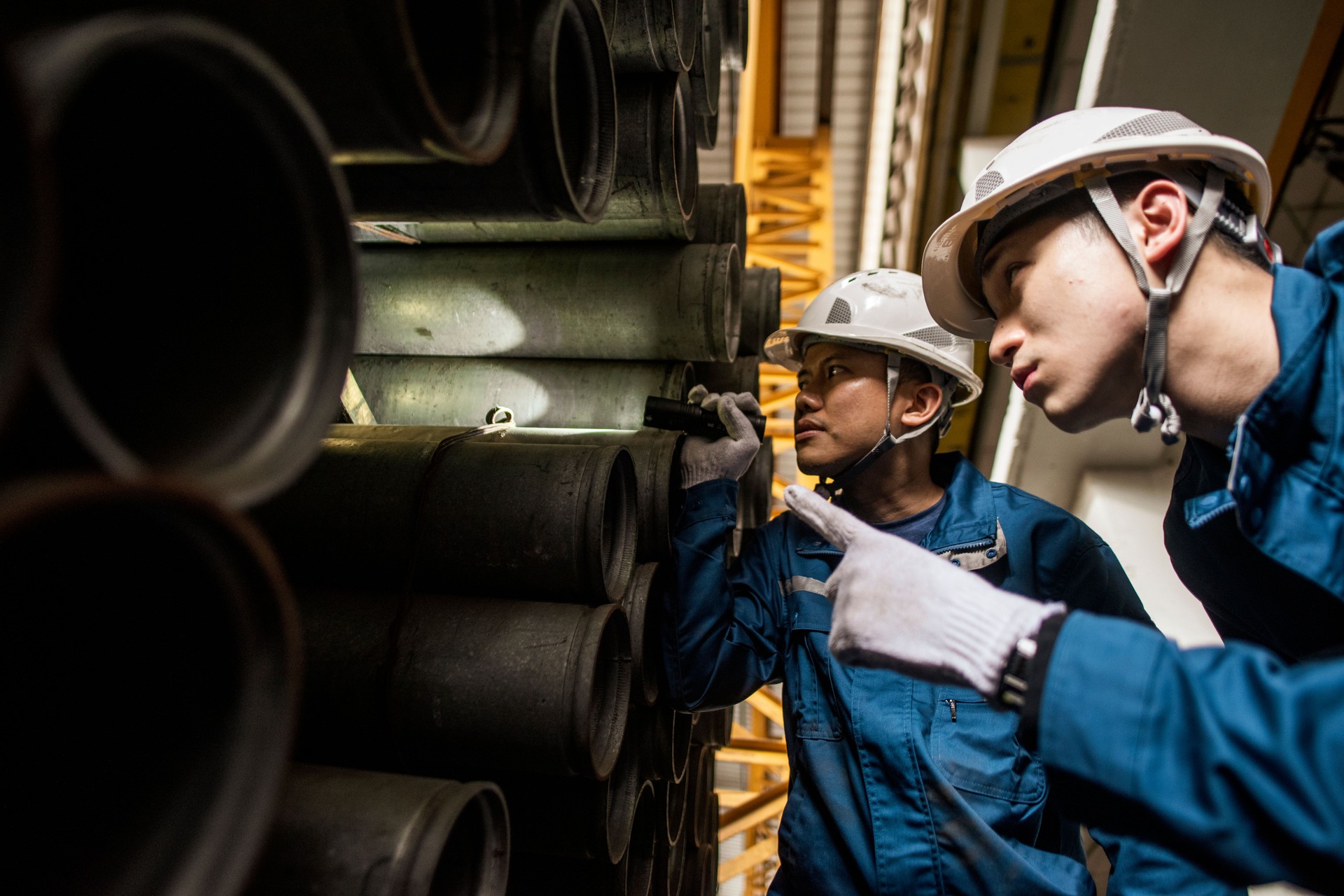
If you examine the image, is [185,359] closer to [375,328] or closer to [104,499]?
[104,499]

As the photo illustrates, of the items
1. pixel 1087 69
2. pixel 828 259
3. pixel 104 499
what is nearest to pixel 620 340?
pixel 104 499

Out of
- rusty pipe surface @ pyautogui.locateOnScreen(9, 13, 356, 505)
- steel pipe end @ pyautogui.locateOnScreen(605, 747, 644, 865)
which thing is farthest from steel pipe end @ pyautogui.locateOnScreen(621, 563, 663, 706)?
rusty pipe surface @ pyautogui.locateOnScreen(9, 13, 356, 505)

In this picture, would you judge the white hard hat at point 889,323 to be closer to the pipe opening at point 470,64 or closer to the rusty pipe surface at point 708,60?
the rusty pipe surface at point 708,60

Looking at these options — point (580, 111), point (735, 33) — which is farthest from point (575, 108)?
point (735, 33)

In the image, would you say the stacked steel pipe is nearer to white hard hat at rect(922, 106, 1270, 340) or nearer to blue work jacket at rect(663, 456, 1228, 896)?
blue work jacket at rect(663, 456, 1228, 896)

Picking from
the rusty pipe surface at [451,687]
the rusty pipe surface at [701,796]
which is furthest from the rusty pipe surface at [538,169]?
the rusty pipe surface at [701,796]

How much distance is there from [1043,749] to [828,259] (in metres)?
6.14

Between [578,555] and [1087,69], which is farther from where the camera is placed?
[1087,69]

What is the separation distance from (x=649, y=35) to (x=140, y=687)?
5.37 ft

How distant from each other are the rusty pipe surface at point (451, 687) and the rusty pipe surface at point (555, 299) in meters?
1.10

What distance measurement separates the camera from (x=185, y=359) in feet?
2.34

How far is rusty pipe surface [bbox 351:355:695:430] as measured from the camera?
7.94ft

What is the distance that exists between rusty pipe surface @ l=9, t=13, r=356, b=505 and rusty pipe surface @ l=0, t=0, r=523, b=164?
0.04 meters

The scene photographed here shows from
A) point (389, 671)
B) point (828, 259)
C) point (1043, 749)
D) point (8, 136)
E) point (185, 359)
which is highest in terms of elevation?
point (8, 136)
